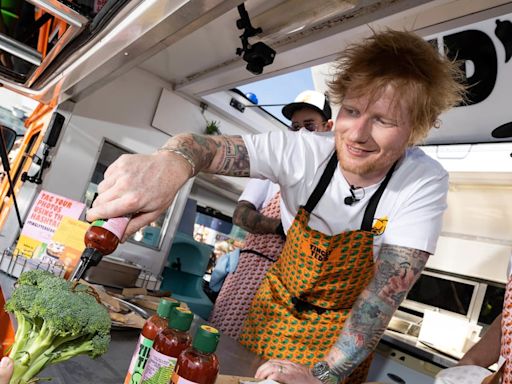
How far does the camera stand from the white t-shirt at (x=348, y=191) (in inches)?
47.9

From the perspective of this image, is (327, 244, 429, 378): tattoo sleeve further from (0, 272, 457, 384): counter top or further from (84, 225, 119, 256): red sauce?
(84, 225, 119, 256): red sauce

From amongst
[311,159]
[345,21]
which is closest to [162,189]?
[311,159]

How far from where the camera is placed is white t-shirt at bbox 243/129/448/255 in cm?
122

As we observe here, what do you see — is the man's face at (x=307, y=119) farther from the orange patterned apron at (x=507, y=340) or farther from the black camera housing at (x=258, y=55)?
the orange patterned apron at (x=507, y=340)

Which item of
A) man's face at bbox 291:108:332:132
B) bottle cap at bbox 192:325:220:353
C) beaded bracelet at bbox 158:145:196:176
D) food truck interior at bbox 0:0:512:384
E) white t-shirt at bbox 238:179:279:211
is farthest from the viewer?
man's face at bbox 291:108:332:132

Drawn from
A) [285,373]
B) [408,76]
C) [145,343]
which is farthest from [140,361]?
[408,76]

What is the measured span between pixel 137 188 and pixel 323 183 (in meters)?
0.72

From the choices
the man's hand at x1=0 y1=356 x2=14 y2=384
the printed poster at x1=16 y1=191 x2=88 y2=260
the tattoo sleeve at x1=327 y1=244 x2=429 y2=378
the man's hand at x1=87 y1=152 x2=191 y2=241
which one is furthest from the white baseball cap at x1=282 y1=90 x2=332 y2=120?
the man's hand at x1=0 y1=356 x2=14 y2=384

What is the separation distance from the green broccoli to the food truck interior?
874 mm

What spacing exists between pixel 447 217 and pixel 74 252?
5.05 m

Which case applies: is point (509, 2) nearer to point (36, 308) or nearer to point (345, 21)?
point (345, 21)

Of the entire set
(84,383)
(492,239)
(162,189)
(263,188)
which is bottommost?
(84,383)

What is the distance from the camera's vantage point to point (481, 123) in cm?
350

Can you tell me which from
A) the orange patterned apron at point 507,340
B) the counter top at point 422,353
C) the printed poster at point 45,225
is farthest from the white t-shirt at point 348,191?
the counter top at point 422,353
